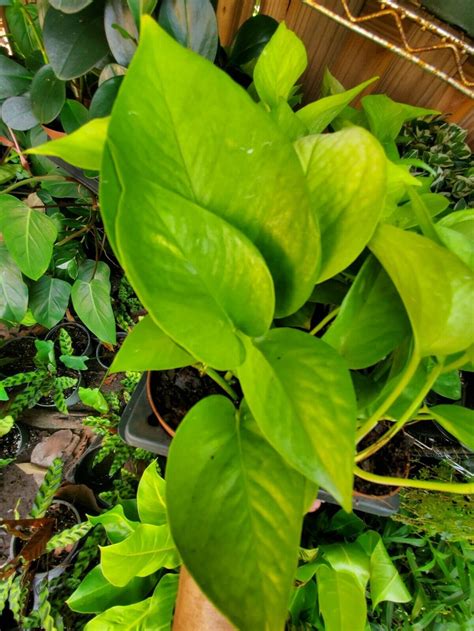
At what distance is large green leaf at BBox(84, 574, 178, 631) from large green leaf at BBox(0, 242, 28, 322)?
0.60 m

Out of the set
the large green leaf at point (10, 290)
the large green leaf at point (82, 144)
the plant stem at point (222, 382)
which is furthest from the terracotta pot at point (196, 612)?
the large green leaf at point (10, 290)

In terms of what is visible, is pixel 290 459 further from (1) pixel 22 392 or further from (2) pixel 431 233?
(1) pixel 22 392

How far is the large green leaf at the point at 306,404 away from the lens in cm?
24

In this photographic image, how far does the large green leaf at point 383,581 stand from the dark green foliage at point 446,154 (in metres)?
0.60

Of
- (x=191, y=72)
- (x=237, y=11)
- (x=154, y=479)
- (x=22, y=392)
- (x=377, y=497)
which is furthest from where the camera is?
(x=22, y=392)

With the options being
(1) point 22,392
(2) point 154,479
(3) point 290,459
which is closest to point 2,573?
(2) point 154,479

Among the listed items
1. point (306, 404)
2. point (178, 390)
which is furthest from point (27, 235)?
point (306, 404)

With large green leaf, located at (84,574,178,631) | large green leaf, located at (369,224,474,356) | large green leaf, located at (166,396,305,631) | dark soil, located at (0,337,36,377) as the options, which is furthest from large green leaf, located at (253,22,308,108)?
dark soil, located at (0,337,36,377)

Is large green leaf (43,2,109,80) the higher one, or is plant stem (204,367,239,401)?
large green leaf (43,2,109,80)

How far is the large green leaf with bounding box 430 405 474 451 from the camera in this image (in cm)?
37

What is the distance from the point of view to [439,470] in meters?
0.70

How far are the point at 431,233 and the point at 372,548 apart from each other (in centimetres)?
62

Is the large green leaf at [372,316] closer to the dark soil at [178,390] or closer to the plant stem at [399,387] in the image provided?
Result: the plant stem at [399,387]

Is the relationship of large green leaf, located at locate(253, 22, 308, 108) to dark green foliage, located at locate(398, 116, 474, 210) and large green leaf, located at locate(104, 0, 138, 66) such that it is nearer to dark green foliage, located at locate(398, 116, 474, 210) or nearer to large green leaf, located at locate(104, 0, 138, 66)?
large green leaf, located at locate(104, 0, 138, 66)
